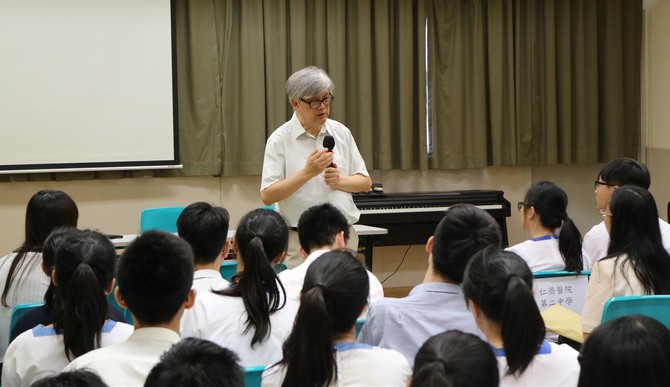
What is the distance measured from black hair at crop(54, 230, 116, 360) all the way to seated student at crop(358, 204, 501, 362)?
725mm

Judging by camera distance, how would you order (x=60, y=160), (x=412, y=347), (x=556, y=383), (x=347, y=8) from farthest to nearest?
(x=347, y=8) → (x=60, y=160) → (x=412, y=347) → (x=556, y=383)

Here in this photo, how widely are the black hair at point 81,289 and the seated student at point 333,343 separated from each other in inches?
21.8

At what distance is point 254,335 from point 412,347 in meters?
0.48

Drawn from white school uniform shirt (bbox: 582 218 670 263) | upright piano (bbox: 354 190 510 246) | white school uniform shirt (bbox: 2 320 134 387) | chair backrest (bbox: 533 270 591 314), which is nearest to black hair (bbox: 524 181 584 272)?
chair backrest (bbox: 533 270 591 314)

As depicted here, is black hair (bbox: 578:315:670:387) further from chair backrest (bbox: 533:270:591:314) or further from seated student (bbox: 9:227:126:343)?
chair backrest (bbox: 533:270:591:314)

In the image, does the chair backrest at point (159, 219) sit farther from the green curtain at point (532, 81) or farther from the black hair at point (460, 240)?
the black hair at point (460, 240)

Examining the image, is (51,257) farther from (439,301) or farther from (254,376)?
(439,301)

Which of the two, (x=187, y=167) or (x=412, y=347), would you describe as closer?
(x=412, y=347)

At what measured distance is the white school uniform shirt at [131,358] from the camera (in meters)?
1.72

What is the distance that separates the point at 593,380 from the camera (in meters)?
1.24

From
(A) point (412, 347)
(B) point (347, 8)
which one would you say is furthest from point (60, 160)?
(A) point (412, 347)

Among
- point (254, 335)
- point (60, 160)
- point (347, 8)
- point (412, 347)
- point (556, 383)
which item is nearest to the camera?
point (556, 383)

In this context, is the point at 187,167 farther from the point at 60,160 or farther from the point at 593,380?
the point at 593,380

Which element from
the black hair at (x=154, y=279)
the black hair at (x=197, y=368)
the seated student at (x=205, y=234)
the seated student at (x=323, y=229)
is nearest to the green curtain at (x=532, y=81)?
the seated student at (x=323, y=229)
